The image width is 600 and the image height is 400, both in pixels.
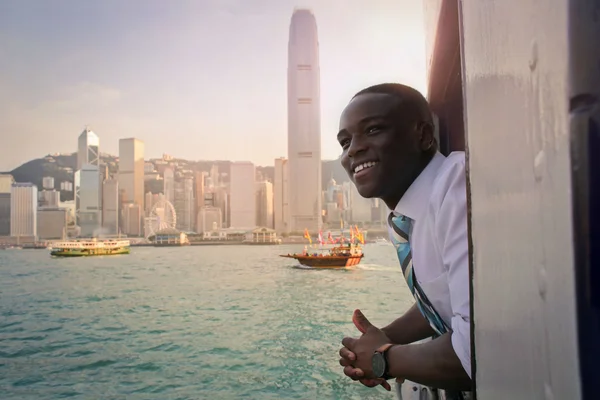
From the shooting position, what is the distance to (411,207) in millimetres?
743

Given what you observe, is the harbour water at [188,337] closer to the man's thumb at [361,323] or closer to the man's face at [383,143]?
the man's thumb at [361,323]

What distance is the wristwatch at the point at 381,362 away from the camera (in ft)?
2.47

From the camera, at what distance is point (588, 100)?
0.72ft

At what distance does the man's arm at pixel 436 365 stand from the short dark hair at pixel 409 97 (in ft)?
1.22

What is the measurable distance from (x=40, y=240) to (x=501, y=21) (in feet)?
239

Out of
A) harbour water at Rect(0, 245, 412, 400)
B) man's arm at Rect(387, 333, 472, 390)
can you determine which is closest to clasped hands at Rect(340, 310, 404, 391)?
man's arm at Rect(387, 333, 472, 390)

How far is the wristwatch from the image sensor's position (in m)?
0.75

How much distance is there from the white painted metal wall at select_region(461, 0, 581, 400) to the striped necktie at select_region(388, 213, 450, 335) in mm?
346

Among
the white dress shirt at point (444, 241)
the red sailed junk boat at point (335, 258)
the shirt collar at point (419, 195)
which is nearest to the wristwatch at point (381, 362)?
the white dress shirt at point (444, 241)

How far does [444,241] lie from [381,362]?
28 centimetres

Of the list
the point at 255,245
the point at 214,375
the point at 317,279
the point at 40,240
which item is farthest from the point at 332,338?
the point at 40,240

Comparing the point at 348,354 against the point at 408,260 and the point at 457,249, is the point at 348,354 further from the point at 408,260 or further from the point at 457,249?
the point at 457,249

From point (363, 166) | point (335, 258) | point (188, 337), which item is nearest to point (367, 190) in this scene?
point (363, 166)

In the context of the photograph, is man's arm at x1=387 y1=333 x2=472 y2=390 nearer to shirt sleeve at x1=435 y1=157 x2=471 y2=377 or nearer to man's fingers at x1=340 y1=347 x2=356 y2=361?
shirt sleeve at x1=435 y1=157 x2=471 y2=377
